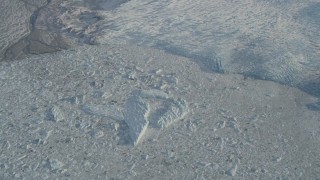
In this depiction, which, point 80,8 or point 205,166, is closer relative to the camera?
point 205,166

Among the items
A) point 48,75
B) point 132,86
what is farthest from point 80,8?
point 132,86

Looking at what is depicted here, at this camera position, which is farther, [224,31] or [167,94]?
[224,31]

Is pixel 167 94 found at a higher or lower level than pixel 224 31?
lower

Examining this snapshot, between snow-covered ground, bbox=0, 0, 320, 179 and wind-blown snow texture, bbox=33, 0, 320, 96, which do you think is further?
wind-blown snow texture, bbox=33, 0, 320, 96

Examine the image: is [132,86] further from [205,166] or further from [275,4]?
[275,4]

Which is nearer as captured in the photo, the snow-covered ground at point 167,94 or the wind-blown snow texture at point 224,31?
the snow-covered ground at point 167,94
